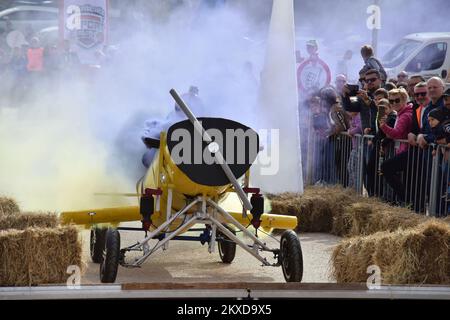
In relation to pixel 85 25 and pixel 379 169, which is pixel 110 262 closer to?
pixel 379 169

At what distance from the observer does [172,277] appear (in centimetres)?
694

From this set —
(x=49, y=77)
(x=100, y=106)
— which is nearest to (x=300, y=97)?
(x=100, y=106)

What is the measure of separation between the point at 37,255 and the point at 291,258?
1.76 m

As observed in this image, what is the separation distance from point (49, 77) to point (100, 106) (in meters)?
6.97

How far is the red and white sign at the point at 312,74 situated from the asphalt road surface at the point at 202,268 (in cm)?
390

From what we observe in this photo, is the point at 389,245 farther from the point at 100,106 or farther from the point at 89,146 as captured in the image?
the point at 100,106

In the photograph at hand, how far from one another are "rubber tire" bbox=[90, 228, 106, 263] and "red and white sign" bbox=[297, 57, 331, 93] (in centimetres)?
530

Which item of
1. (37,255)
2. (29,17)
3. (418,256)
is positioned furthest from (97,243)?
(29,17)

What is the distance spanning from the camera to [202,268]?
736 cm

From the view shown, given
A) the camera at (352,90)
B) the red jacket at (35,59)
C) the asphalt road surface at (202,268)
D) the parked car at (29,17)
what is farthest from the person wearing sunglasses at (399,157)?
the parked car at (29,17)

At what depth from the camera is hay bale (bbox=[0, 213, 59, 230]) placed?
6.34 m

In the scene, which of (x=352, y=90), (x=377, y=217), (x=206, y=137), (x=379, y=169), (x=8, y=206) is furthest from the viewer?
(x=352, y=90)

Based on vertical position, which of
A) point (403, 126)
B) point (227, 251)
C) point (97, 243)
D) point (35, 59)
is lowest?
point (227, 251)

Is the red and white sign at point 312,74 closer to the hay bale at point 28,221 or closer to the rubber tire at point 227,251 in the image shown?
the rubber tire at point 227,251
